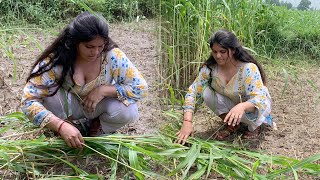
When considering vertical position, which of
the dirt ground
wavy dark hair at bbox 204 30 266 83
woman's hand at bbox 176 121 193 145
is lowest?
the dirt ground

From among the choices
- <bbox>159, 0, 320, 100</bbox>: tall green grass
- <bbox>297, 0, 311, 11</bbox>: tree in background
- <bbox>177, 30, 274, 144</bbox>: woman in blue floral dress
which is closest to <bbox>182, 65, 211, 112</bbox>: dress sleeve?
<bbox>177, 30, 274, 144</bbox>: woman in blue floral dress

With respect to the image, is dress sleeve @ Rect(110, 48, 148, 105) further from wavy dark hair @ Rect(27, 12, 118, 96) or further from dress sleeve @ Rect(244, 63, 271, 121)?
dress sleeve @ Rect(244, 63, 271, 121)

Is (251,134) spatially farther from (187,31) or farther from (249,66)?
(187,31)

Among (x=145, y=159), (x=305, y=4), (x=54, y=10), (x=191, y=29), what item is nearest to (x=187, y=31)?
(x=191, y=29)

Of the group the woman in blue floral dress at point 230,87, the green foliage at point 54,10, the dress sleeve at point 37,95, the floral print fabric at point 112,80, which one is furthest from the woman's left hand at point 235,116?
the green foliage at point 54,10

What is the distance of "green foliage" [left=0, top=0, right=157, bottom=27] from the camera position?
15.3 ft

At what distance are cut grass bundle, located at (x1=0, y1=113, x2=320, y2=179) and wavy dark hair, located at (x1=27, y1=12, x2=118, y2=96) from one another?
0.30 m

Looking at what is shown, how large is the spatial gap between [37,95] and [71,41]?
0.29 m

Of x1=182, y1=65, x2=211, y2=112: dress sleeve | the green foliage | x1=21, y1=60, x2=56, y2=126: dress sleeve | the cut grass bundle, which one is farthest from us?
the green foliage

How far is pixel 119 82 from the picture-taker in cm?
194

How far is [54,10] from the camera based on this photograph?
500 centimetres

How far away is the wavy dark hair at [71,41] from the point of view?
1.68m

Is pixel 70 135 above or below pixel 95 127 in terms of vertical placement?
above

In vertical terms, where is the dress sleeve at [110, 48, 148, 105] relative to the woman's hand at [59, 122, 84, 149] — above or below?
above
